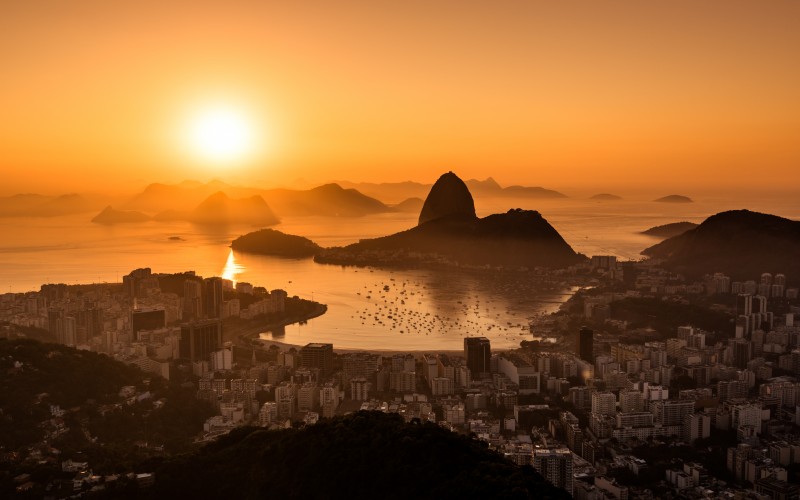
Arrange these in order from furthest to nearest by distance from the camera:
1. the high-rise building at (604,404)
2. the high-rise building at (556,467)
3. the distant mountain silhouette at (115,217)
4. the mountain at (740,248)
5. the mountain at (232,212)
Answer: the mountain at (232,212) < the distant mountain silhouette at (115,217) < the mountain at (740,248) < the high-rise building at (604,404) < the high-rise building at (556,467)

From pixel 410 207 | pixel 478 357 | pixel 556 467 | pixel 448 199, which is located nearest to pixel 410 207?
pixel 410 207

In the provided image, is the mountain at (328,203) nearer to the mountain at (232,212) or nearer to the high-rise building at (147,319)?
the mountain at (232,212)

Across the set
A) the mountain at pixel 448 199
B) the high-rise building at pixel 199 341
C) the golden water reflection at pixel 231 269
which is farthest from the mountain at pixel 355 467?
the mountain at pixel 448 199

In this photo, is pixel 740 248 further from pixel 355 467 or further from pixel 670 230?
pixel 355 467

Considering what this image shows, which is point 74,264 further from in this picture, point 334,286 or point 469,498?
point 469,498

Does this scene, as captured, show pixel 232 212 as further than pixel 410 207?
No
